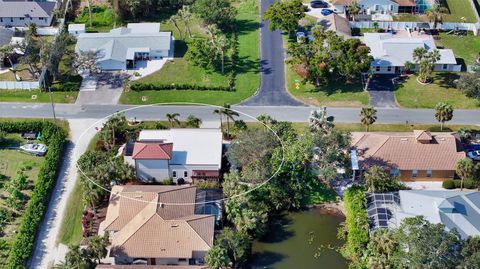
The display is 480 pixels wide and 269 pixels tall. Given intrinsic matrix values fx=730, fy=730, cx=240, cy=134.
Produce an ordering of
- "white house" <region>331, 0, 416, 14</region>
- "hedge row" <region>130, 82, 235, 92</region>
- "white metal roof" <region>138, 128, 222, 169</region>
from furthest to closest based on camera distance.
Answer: "white house" <region>331, 0, 416, 14</region>, "hedge row" <region>130, 82, 235, 92</region>, "white metal roof" <region>138, 128, 222, 169</region>

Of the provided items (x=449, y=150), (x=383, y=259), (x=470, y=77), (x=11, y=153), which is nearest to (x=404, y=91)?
(x=470, y=77)

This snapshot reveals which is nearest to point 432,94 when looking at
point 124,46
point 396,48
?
point 396,48

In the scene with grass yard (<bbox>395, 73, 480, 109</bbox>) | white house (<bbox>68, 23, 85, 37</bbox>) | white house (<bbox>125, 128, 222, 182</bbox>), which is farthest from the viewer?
white house (<bbox>68, 23, 85, 37</bbox>)

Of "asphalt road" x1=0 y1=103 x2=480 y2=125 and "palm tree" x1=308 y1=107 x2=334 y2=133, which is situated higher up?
"palm tree" x1=308 y1=107 x2=334 y2=133

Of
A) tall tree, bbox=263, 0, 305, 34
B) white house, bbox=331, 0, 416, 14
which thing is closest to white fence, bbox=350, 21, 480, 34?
white house, bbox=331, 0, 416, 14

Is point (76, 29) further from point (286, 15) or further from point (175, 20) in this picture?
point (286, 15)

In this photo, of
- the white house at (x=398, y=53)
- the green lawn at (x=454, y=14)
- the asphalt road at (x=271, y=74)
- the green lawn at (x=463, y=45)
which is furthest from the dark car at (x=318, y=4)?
the green lawn at (x=463, y=45)

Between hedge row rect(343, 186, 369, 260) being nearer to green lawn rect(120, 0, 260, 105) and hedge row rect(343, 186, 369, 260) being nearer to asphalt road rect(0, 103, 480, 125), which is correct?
asphalt road rect(0, 103, 480, 125)
